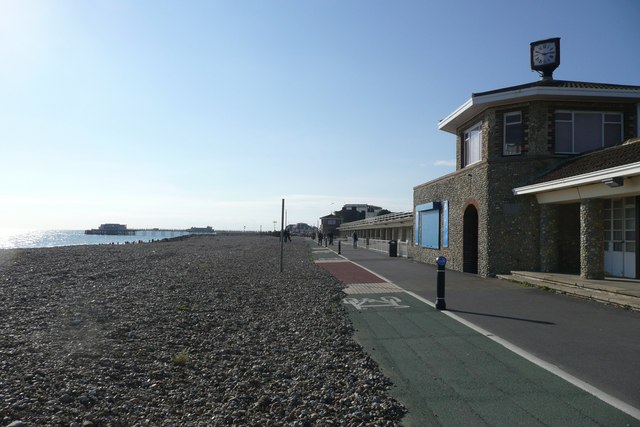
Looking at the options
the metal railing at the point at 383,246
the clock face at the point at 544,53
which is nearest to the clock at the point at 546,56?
the clock face at the point at 544,53

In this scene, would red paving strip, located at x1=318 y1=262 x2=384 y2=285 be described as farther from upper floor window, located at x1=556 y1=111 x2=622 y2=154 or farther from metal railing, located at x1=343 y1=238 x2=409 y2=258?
metal railing, located at x1=343 y1=238 x2=409 y2=258

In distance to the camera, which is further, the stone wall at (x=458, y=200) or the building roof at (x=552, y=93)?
the stone wall at (x=458, y=200)

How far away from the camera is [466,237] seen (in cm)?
1905

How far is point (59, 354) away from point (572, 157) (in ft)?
54.5

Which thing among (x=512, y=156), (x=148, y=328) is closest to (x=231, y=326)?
(x=148, y=328)

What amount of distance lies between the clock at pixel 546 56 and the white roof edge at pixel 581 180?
22.2 feet

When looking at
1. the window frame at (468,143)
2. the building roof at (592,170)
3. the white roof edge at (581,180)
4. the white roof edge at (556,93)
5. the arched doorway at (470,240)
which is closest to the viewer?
the white roof edge at (581,180)

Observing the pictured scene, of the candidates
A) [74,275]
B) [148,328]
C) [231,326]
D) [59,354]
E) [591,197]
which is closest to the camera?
[59,354]

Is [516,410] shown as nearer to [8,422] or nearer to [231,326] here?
[8,422]

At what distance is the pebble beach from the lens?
468 centimetres

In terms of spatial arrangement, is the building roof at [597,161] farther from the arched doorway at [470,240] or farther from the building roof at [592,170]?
the arched doorway at [470,240]

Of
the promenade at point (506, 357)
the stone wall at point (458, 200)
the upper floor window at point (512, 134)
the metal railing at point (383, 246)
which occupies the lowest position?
the promenade at point (506, 357)

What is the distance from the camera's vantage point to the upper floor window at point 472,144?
18.8m

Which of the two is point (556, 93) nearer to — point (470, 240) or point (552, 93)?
point (552, 93)
